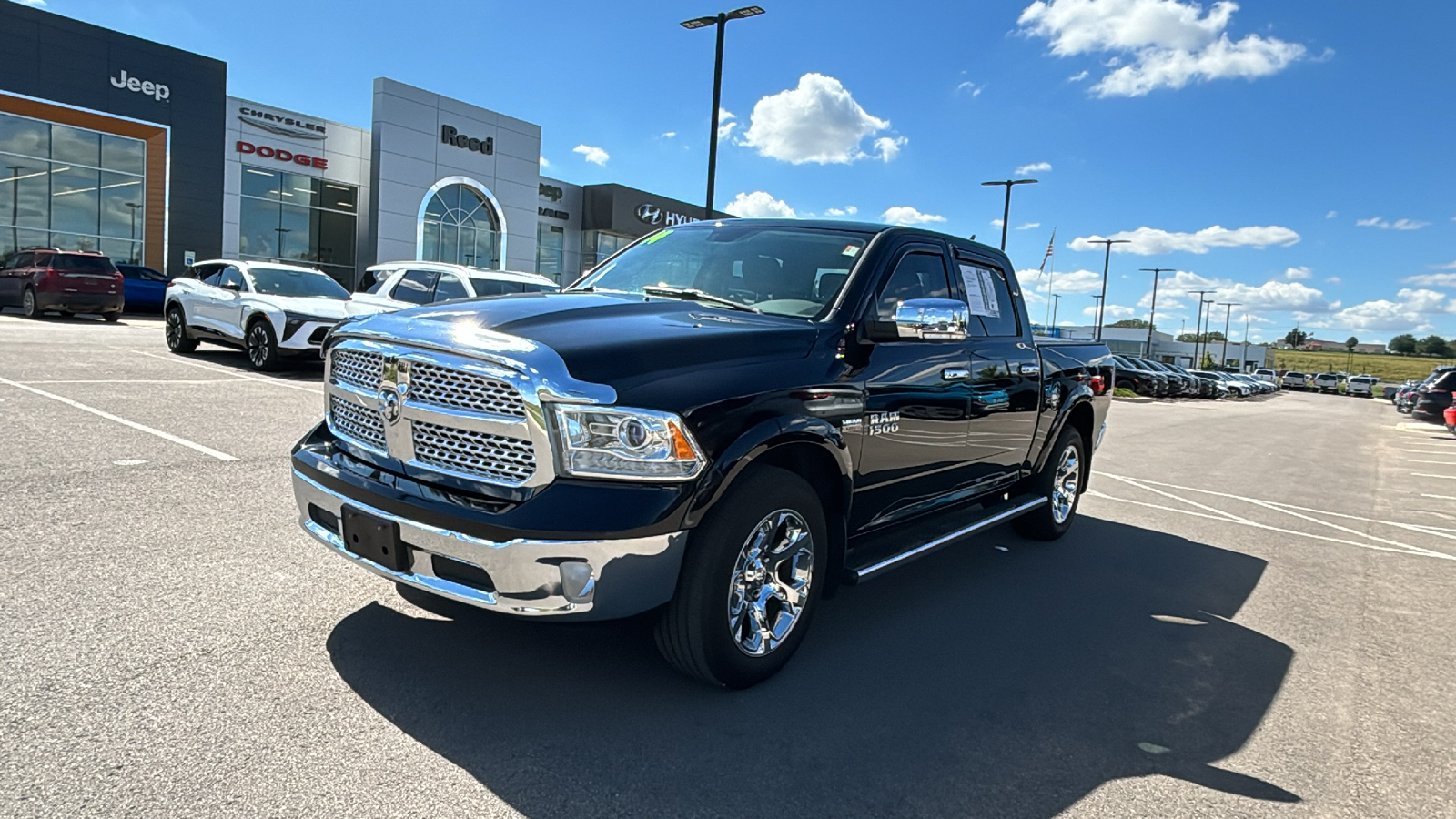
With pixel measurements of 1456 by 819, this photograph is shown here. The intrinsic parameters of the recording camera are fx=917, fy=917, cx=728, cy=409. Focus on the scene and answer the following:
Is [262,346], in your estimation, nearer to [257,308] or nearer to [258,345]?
[258,345]

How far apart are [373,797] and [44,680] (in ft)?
4.62

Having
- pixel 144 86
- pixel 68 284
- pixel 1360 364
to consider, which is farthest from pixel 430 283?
pixel 1360 364

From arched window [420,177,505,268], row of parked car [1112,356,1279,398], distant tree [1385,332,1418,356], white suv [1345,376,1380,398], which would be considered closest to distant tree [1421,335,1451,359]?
distant tree [1385,332,1418,356]

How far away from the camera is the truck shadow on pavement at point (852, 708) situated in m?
2.78

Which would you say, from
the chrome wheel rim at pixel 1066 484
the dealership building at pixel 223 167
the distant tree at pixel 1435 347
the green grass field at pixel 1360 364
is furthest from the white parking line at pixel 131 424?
the distant tree at pixel 1435 347

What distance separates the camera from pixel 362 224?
32469mm

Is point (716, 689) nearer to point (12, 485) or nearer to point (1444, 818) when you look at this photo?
point (1444, 818)

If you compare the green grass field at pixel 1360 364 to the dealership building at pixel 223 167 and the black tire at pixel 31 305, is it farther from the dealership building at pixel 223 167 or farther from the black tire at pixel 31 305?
the black tire at pixel 31 305

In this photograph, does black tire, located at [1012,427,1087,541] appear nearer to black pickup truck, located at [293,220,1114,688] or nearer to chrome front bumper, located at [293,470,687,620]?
black pickup truck, located at [293,220,1114,688]

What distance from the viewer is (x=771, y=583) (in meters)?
3.49

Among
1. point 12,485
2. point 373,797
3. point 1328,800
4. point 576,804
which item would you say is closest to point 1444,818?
point 1328,800

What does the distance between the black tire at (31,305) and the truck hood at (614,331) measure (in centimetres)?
2111

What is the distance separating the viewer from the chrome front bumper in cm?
285

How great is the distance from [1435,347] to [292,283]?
19600 centimetres
